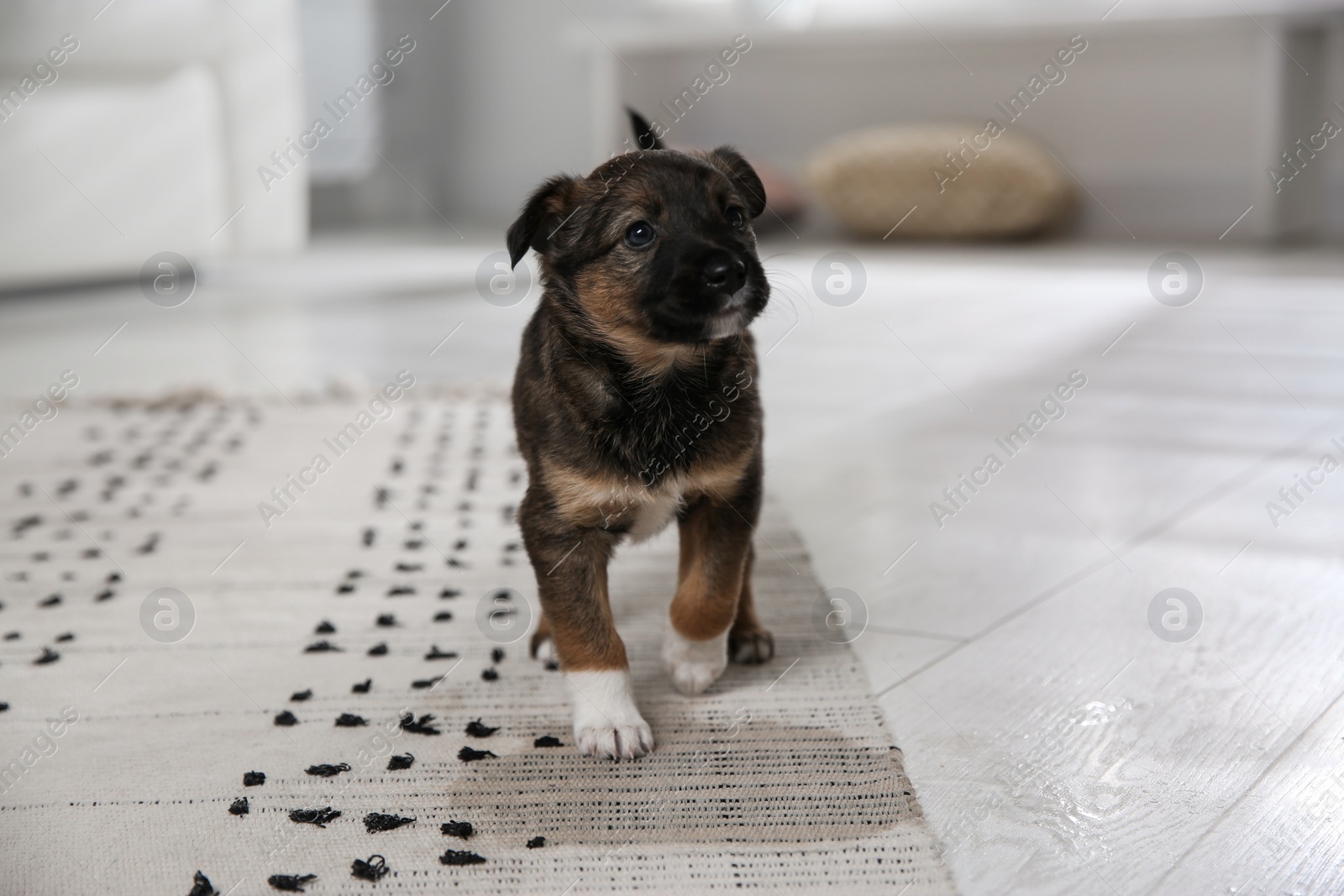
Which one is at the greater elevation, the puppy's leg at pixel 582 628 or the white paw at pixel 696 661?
the puppy's leg at pixel 582 628

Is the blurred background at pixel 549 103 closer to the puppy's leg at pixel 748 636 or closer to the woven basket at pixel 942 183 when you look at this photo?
the woven basket at pixel 942 183

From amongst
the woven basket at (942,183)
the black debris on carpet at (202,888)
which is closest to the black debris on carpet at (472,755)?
the black debris on carpet at (202,888)

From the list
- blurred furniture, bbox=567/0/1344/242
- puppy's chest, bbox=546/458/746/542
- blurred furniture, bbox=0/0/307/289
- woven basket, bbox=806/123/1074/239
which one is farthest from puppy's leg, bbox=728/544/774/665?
woven basket, bbox=806/123/1074/239

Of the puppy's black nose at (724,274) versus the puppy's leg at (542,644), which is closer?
the puppy's black nose at (724,274)

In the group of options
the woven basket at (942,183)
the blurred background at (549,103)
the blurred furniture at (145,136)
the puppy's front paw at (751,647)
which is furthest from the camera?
the woven basket at (942,183)

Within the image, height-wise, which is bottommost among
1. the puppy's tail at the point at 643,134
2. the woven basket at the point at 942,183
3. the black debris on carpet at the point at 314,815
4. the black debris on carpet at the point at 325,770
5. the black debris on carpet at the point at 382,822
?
the woven basket at the point at 942,183

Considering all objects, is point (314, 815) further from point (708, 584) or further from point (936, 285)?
point (936, 285)

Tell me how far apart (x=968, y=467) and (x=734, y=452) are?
151 cm

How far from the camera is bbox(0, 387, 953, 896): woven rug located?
4.89 ft

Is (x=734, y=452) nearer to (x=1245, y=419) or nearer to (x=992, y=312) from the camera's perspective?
(x=1245, y=419)

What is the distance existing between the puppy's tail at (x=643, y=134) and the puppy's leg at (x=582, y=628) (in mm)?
675

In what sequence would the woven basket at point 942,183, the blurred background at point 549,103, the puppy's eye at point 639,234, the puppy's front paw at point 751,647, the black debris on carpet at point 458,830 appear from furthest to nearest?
the woven basket at point 942,183 → the blurred background at point 549,103 → the puppy's front paw at point 751,647 → the puppy's eye at point 639,234 → the black debris on carpet at point 458,830

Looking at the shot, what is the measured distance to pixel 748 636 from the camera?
2.10m

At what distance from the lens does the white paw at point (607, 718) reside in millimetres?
1742
